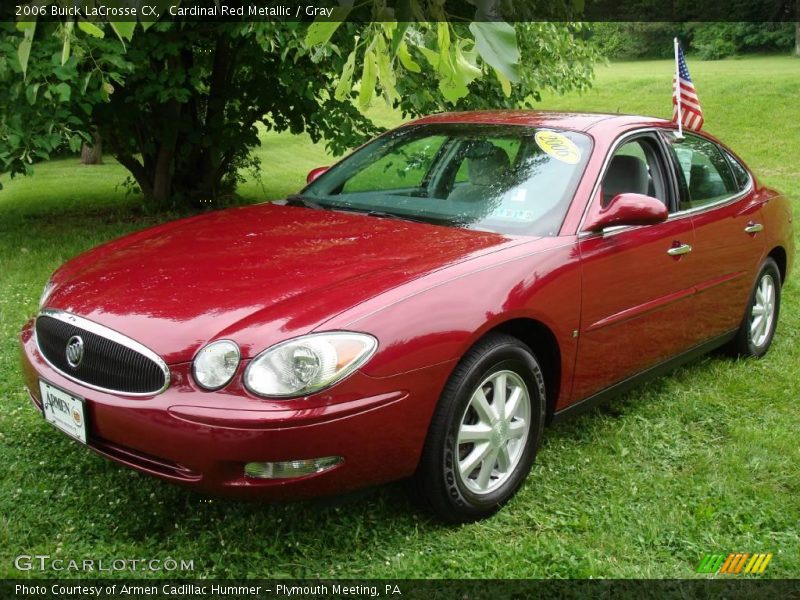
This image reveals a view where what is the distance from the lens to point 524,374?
Result: 10.9ft

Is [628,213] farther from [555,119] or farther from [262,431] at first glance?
[262,431]

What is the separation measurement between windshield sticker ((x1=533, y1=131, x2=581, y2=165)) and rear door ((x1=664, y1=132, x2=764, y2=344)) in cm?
78

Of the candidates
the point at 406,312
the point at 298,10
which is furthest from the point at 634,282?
the point at 298,10

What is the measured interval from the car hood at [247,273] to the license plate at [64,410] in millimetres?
294

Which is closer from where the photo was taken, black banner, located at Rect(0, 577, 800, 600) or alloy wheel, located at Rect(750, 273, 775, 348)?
black banner, located at Rect(0, 577, 800, 600)

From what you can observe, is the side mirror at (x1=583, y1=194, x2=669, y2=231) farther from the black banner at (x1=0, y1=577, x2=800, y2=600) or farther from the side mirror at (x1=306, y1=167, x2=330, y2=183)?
the side mirror at (x1=306, y1=167, x2=330, y2=183)

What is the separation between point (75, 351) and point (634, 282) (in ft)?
7.89

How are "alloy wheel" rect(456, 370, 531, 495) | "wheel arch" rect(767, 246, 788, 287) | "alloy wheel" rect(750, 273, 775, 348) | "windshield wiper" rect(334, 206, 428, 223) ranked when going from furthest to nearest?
"wheel arch" rect(767, 246, 788, 287) < "alloy wheel" rect(750, 273, 775, 348) < "windshield wiper" rect(334, 206, 428, 223) < "alloy wheel" rect(456, 370, 531, 495)

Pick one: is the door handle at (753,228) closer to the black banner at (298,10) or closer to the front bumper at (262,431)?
the black banner at (298,10)

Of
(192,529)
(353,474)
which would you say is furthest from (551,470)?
(192,529)

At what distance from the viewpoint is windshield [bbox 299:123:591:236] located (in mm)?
3729

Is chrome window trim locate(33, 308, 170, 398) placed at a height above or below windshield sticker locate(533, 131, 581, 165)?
below

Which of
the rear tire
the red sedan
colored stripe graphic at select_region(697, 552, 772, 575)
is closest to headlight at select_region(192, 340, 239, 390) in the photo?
the red sedan

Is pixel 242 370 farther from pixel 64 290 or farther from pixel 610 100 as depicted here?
pixel 610 100
